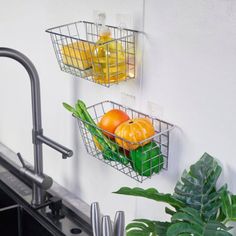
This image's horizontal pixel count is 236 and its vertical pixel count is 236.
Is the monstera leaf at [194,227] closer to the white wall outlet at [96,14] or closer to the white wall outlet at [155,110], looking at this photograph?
the white wall outlet at [155,110]

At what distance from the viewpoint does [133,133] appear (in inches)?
39.4

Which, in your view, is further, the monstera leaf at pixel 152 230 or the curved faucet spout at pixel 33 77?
the curved faucet spout at pixel 33 77

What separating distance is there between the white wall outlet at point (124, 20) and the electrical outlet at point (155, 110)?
19 cm

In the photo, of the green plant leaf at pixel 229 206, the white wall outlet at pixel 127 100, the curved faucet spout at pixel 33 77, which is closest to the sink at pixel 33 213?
the curved faucet spout at pixel 33 77

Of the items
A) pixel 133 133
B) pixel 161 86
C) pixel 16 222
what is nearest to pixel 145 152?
pixel 133 133

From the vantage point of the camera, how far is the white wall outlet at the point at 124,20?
1106 millimetres

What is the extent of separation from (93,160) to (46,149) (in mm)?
287

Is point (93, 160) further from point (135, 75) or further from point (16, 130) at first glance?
point (16, 130)

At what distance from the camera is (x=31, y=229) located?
1.39 metres

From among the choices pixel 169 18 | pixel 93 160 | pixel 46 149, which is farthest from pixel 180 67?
pixel 46 149

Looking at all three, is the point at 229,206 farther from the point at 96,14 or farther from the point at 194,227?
the point at 96,14

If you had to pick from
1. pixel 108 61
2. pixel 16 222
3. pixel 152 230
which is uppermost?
pixel 108 61

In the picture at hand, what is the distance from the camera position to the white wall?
0.92 m

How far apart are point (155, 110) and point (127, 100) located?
0.37 feet
